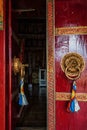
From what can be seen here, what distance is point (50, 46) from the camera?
2.31 meters

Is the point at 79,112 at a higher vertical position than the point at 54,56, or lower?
lower

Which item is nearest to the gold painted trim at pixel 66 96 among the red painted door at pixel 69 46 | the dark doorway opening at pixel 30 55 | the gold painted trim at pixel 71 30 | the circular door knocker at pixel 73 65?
the red painted door at pixel 69 46

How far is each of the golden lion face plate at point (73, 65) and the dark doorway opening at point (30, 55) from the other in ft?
1.78

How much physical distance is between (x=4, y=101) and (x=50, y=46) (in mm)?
705

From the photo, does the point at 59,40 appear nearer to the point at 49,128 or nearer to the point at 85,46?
the point at 85,46

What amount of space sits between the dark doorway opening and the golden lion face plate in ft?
1.78

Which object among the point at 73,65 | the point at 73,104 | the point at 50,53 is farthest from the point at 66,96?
the point at 50,53

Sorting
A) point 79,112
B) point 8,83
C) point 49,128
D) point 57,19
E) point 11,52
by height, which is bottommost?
point 49,128

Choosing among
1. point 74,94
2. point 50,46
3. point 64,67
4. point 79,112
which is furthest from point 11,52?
point 79,112

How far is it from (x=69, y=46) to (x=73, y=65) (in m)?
0.20

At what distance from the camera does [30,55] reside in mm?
8648

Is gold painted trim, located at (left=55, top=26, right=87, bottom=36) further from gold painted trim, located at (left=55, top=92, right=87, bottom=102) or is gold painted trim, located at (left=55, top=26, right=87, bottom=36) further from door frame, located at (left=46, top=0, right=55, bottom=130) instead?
gold painted trim, located at (left=55, top=92, right=87, bottom=102)

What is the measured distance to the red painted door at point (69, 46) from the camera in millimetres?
2305

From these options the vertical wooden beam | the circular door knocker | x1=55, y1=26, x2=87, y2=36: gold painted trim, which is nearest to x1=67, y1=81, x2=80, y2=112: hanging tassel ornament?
the circular door knocker
